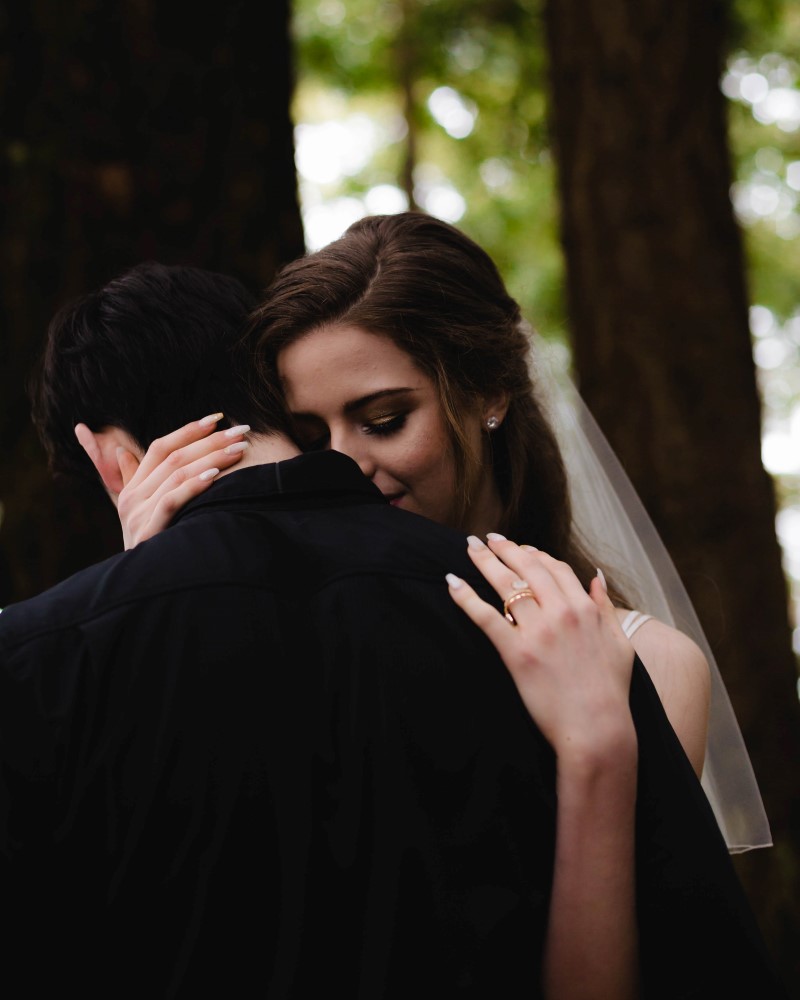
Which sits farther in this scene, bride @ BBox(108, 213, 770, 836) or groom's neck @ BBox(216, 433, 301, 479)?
bride @ BBox(108, 213, 770, 836)

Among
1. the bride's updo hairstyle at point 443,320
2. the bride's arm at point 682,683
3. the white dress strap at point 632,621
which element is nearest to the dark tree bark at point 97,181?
the bride's updo hairstyle at point 443,320

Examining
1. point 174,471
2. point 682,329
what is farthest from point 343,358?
point 682,329

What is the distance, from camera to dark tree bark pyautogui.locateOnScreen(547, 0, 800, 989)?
4.72 meters

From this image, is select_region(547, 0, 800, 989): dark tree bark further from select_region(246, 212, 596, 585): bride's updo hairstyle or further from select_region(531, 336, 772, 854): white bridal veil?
select_region(246, 212, 596, 585): bride's updo hairstyle

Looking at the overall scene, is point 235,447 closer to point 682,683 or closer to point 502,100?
point 682,683

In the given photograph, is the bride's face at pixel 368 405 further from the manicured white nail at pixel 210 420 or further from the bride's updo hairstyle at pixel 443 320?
the manicured white nail at pixel 210 420

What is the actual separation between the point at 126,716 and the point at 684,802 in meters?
0.83

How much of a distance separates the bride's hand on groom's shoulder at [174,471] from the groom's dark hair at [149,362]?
0.05 metres

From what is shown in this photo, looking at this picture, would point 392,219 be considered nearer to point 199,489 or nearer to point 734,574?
point 199,489

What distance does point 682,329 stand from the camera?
16.1 ft

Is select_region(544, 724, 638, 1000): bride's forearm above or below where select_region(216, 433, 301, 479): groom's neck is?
below

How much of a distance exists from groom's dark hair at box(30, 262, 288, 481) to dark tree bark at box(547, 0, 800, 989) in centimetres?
309

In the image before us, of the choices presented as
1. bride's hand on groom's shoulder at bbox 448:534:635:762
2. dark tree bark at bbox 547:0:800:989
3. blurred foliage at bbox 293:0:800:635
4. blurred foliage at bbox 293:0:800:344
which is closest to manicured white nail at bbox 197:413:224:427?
bride's hand on groom's shoulder at bbox 448:534:635:762

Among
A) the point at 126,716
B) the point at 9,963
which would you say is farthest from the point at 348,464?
the point at 9,963
